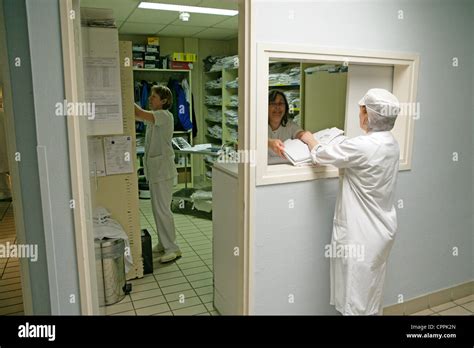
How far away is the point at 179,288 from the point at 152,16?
361cm

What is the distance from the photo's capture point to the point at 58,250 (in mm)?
1670

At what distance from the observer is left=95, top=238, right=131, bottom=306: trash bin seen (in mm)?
2803

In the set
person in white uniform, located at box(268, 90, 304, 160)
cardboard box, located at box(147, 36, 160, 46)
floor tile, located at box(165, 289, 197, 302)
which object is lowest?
floor tile, located at box(165, 289, 197, 302)

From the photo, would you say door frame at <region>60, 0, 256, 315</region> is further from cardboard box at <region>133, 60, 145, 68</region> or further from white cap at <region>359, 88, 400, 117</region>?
cardboard box at <region>133, 60, 145, 68</region>

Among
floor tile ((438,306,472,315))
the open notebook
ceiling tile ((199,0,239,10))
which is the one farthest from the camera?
ceiling tile ((199,0,239,10))

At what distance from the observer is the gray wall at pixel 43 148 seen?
A: 1.52 metres

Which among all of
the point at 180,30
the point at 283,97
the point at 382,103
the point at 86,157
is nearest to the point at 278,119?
Result: the point at 283,97

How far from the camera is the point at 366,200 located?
2.09 meters

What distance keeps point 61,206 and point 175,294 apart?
1.69 meters

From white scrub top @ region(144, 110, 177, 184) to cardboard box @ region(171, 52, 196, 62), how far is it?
3.04 meters

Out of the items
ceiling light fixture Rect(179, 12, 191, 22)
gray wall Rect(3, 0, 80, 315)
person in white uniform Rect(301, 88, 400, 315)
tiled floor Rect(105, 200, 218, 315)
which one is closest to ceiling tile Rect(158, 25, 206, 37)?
ceiling light fixture Rect(179, 12, 191, 22)

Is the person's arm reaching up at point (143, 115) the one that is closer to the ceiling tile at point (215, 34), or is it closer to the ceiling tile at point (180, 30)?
the ceiling tile at point (180, 30)

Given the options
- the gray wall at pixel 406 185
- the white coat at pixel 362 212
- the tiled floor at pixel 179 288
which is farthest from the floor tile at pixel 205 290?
the white coat at pixel 362 212
